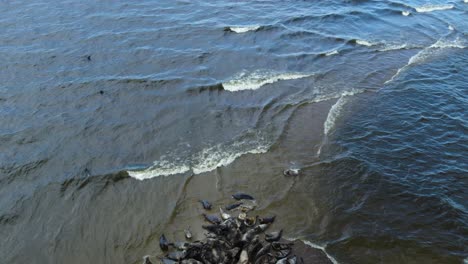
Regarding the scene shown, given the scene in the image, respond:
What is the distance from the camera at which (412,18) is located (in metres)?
36.5

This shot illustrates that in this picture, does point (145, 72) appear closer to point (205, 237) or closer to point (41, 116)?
point (41, 116)

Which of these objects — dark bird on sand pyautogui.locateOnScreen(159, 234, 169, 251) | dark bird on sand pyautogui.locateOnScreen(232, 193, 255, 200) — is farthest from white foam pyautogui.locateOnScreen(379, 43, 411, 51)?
dark bird on sand pyautogui.locateOnScreen(159, 234, 169, 251)

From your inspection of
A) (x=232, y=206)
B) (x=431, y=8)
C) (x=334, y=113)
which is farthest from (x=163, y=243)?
(x=431, y=8)

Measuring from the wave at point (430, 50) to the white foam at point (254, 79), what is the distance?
698cm

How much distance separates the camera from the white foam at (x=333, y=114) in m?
20.2

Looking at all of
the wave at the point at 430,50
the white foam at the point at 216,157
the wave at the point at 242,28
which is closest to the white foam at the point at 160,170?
the white foam at the point at 216,157

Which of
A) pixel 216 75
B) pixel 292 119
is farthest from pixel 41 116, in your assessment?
pixel 292 119

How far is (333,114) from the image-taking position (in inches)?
842

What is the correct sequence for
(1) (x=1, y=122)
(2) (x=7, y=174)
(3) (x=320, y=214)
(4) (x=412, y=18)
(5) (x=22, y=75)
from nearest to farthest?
(3) (x=320, y=214), (2) (x=7, y=174), (1) (x=1, y=122), (5) (x=22, y=75), (4) (x=412, y=18)

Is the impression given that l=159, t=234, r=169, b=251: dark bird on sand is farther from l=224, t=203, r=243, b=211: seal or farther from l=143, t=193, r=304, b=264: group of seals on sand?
l=224, t=203, r=243, b=211: seal

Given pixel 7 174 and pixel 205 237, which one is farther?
pixel 7 174

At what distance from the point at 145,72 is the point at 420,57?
67.3 feet

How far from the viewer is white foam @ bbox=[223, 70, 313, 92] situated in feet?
78.1

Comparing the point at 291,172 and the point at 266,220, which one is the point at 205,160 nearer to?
the point at 291,172
